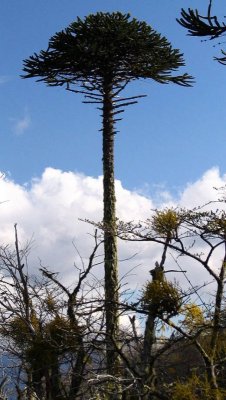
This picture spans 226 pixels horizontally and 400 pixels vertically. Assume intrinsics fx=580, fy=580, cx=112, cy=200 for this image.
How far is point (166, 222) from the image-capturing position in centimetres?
705

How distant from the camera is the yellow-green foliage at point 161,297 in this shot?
643cm

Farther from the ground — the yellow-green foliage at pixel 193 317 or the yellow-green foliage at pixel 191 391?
the yellow-green foliage at pixel 193 317

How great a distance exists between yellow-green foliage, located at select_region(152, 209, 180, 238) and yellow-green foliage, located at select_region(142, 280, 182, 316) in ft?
2.62

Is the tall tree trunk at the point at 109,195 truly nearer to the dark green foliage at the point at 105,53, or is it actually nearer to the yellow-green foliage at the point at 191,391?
the dark green foliage at the point at 105,53

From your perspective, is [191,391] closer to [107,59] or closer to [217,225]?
[217,225]

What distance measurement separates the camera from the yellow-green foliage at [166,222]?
706cm

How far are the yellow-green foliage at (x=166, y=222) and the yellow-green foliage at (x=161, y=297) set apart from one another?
80 centimetres

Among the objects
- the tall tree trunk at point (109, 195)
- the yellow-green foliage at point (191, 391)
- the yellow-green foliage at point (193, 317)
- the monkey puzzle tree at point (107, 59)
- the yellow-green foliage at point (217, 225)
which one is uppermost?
the monkey puzzle tree at point (107, 59)

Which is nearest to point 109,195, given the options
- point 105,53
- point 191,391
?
point 105,53

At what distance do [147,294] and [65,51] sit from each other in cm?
930

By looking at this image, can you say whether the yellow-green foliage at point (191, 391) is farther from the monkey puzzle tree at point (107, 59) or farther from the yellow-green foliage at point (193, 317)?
the monkey puzzle tree at point (107, 59)

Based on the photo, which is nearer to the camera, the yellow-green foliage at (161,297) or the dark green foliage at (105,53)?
the yellow-green foliage at (161,297)

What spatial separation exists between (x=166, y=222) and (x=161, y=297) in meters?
1.02

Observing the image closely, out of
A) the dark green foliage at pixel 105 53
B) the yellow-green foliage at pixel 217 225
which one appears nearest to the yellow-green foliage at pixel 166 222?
the yellow-green foliage at pixel 217 225
